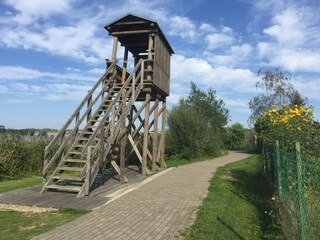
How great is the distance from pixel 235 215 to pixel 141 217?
2.23 m

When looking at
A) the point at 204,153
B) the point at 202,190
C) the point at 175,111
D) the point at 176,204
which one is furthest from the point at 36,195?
the point at 204,153

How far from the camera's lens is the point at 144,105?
14.3 meters

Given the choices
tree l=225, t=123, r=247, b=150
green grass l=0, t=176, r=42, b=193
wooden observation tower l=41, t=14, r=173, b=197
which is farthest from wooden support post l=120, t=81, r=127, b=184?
tree l=225, t=123, r=247, b=150

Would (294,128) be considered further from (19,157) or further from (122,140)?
(19,157)

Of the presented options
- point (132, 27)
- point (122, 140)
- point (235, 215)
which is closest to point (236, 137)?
point (132, 27)

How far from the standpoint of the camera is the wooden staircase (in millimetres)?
9650

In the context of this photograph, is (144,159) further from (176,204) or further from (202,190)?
(176,204)

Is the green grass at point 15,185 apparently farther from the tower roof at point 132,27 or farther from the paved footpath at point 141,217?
the tower roof at point 132,27

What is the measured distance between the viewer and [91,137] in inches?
410

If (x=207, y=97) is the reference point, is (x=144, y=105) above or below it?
below

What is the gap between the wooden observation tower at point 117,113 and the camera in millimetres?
10047

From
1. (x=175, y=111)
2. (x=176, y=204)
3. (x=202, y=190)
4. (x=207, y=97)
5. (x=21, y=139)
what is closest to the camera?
(x=176, y=204)

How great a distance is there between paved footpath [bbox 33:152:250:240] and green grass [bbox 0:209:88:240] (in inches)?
11.4

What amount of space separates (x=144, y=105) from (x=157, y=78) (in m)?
1.44
